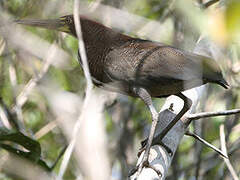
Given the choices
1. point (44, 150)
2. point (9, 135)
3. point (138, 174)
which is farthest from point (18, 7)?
point (138, 174)

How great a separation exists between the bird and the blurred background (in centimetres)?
22

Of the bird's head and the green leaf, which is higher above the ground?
the bird's head

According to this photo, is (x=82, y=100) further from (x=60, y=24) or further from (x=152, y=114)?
(x=152, y=114)

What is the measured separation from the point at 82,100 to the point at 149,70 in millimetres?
930

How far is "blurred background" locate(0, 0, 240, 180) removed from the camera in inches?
126

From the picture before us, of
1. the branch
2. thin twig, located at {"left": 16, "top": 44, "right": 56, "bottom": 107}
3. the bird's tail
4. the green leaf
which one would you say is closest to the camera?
the branch

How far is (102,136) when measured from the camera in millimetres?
3289

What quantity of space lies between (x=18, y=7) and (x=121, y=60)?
151 cm

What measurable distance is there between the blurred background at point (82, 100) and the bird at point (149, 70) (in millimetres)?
220

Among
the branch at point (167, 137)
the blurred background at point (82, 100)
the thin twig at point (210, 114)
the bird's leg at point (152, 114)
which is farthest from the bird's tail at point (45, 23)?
the thin twig at point (210, 114)

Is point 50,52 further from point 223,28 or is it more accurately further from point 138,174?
point 223,28

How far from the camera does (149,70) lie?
2.79 metres

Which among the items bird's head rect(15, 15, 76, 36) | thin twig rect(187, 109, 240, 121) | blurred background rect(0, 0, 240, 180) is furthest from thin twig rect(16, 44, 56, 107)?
thin twig rect(187, 109, 240, 121)

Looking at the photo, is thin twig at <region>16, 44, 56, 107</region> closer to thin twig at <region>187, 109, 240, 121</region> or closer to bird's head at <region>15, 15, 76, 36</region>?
bird's head at <region>15, 15, 76, 36</region>
